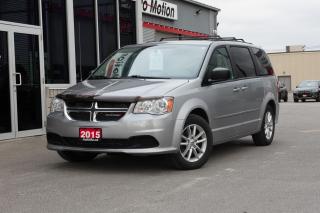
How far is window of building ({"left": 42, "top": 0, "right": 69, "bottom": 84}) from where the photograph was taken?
39.8ft

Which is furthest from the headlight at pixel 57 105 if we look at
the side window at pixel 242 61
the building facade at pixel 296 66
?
the building facade at pixel 296 66

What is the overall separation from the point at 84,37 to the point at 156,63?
616 cm

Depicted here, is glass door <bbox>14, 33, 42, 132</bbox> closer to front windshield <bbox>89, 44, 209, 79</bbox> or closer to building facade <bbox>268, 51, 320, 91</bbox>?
front windshield <bbox>89, 44, 209, 79</bbox>

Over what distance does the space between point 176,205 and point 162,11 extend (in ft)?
51.4

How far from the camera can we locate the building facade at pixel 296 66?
6750 cm

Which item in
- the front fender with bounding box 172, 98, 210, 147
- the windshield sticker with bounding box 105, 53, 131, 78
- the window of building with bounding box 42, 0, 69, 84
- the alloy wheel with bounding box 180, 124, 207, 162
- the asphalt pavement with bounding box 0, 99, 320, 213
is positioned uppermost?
the window of building with bounding box 42, 0, 69, 84

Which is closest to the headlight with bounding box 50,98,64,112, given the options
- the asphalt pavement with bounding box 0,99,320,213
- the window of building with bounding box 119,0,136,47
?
the asphalt pavement with bounding box 0,99,320,213

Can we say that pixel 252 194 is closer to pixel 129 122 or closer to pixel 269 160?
pixel 129 122

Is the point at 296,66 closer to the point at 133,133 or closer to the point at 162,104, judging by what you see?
the point at 162,104

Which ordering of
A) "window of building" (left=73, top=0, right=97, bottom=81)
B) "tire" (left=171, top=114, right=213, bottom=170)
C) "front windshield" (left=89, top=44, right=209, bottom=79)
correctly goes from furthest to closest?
1. "window of building" (left=73, top=0, right=97, bottom=81)
2. "front windshield" (left=89, top=44, right=209, bottom=79)
3. "tire" (left=171, top=114, right=213, bottom=170)

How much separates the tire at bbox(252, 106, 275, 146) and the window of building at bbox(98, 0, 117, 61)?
5.89 meters

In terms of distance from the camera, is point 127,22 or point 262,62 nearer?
point 262,62

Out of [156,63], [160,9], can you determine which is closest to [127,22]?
[160,9]

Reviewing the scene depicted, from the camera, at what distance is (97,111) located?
6.77 m
